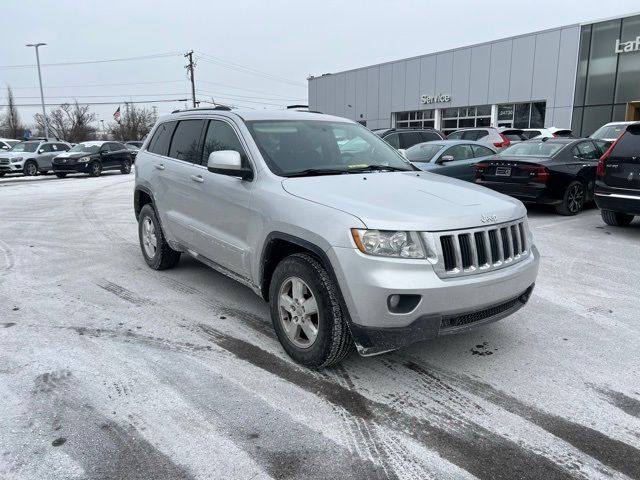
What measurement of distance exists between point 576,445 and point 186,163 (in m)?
4.11

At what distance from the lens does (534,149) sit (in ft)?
33.8

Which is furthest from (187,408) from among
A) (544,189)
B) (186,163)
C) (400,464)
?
(544,189)

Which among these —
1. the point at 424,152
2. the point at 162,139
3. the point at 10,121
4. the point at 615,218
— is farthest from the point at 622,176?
the point at 10,121

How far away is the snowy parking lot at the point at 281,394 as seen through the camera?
269 cm

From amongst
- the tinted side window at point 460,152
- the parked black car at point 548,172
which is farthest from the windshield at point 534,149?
the tinted side window at point 460,152

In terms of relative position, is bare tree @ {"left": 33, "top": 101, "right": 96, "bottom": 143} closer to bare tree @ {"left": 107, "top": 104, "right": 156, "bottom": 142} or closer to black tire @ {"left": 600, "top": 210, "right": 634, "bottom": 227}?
bare tree @ {"left": 107, "top": 104, "right": 156, "bottom": 142}

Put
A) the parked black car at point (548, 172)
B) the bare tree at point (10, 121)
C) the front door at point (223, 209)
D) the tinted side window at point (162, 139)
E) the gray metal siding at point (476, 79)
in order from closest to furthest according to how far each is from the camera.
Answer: the front door at point (223, 209)
the tinted side window at point (162, 139)
the parked black car at point (548, 172)
the gray metal siding at point (476, 79)
the bare tree at point (10, 121)

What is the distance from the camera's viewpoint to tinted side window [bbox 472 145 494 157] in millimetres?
12227

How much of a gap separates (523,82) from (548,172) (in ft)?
75.2

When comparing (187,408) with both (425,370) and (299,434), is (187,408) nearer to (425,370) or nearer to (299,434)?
(299,434)

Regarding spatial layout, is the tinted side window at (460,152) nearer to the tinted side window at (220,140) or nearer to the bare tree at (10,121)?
the tinted side window at (220,140)

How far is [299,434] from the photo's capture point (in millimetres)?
2920

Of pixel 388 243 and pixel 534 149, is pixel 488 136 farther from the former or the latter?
pixel 388 243

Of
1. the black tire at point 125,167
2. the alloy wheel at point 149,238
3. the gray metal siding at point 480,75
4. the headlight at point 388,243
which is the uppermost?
the gray metal siding at point 480,75
